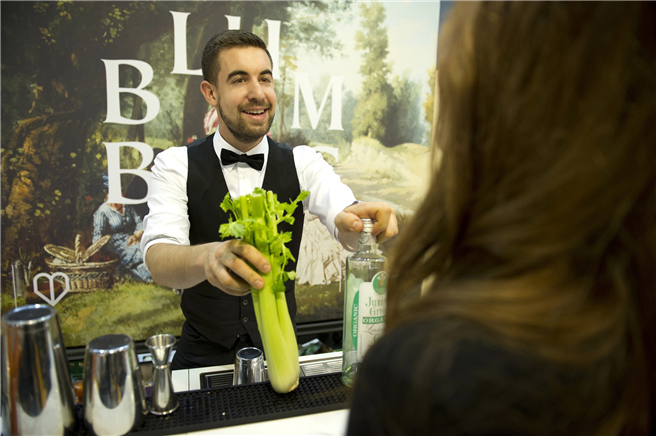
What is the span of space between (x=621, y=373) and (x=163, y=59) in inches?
120

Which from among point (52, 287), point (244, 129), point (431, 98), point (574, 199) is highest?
point (431, 98)

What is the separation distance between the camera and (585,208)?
0.43 m

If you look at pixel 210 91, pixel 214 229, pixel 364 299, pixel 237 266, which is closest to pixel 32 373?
pixel 237 266

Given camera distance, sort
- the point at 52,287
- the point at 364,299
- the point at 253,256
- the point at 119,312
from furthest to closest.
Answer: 1. the point at 119,312
2. the point at 52,287
3. the point at 364,299
4. the point at 253,256

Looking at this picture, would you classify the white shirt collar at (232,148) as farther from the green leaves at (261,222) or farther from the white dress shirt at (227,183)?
the green leaves at (261,222)

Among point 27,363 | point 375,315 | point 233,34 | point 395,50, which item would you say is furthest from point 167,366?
point 395,50

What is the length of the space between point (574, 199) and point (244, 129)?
1924 mm

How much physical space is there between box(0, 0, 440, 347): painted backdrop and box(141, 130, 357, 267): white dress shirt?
598 millimetres

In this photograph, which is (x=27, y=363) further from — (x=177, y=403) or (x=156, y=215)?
(x=156, y=215)

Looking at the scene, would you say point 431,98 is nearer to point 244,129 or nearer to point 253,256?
point 244,129

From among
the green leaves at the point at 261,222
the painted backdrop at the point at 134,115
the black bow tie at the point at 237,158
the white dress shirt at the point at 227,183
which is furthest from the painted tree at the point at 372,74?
the green leaves at the point at 261,222

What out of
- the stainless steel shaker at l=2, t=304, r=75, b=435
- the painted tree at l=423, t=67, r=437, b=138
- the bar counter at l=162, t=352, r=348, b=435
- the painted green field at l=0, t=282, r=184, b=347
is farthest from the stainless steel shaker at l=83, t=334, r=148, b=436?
the painted tree at l=423, t=67, r=437, b=138

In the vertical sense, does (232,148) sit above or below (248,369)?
above

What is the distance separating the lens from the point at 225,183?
6.99ft
